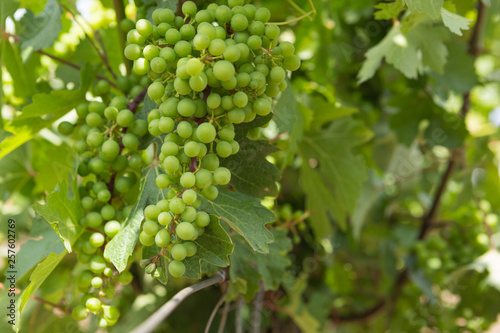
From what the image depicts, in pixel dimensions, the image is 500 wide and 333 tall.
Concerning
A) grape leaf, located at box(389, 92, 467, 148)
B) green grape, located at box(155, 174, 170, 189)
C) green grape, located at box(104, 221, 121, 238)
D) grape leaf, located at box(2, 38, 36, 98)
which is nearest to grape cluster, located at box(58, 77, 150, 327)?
green grape, located at box(104, 221, 121, 238)

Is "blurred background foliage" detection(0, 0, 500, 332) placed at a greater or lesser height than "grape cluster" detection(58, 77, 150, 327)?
lesser

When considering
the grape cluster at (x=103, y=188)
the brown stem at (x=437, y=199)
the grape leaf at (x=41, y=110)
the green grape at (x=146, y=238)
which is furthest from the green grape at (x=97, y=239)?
the brown stem at (x=437, y=199)

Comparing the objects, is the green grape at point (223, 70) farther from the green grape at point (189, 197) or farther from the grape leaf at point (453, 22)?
the grape leaf at point (453, 22)

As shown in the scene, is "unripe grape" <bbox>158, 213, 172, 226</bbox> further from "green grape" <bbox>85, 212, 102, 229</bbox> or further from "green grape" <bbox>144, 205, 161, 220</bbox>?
"green grape" <bbox>85, 212, 102, 229</bbox>

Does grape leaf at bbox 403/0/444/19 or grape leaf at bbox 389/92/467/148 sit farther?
grape leaf at bbox 389/92/467/148

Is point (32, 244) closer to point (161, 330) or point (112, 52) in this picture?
point (112, 52)

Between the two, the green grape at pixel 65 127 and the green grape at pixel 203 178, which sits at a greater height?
the green grape at pixel 203 178

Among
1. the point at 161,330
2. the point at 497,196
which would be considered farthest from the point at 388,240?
the point at 161,330

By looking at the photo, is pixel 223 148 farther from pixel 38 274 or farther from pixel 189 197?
pixel 38 274
